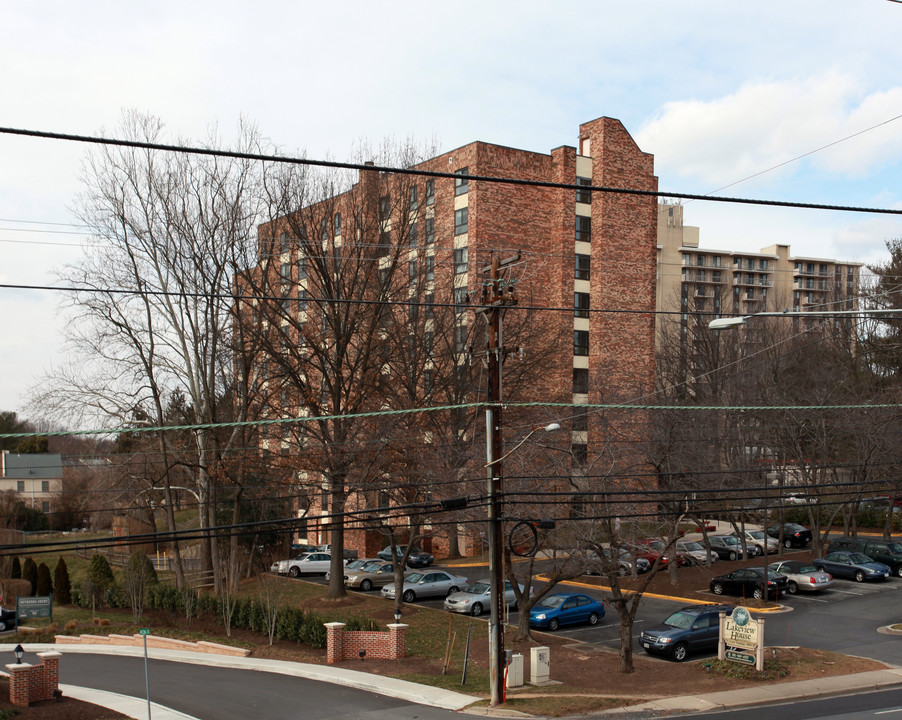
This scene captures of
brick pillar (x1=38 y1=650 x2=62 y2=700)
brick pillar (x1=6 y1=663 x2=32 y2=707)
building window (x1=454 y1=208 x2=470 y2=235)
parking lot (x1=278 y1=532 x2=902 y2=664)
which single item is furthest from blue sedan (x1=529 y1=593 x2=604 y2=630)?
building window (x1=454 y1=208 x2=470 y2=235)

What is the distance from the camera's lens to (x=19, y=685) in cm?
1942

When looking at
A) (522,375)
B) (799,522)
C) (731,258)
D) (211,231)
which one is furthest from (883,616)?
(731,258)

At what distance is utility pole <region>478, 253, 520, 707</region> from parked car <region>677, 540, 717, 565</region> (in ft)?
74.3

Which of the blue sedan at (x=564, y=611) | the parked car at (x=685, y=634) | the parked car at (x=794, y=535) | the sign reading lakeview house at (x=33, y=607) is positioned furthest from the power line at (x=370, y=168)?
the parked car at (x=794, y=535)

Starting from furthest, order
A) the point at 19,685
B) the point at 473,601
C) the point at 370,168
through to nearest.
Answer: the point at 473,601 → the point at 19,685 → the point at 370,168

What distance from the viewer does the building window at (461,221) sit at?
48469 mm

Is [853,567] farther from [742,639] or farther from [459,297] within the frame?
[459,297]

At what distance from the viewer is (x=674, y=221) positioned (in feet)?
344

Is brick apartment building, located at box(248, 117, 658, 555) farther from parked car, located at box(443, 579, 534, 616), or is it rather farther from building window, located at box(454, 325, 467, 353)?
parked car, located at box(443, 579, 534, 616)

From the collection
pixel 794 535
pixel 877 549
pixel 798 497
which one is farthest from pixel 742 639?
pixel 794 535

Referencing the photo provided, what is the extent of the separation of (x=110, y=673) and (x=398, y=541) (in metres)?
26.2

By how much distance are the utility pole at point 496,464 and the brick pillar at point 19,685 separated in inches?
432

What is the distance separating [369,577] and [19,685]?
21501 millimetres

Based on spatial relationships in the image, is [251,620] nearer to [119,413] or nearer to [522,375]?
[119,413]
